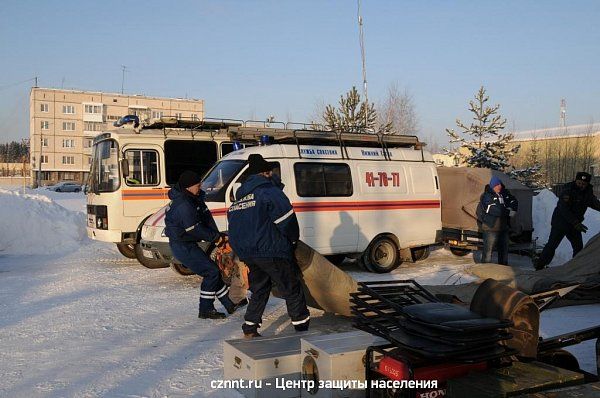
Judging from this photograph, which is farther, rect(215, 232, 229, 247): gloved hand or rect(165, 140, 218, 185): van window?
rect(165, 140, 218, 185): van window

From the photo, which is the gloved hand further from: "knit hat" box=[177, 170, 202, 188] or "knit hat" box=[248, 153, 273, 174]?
"knit hat" box=[248, 153, 273, 174]

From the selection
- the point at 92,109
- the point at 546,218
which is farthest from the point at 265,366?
the point at 92,109

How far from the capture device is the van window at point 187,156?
12.7 m

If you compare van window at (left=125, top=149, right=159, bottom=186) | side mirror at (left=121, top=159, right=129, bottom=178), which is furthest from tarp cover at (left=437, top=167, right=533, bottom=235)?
side mirror at (left=121, top=159, right=129, bottom=178)

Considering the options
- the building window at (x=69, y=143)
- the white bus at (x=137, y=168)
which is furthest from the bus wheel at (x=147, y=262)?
the building window at (x=69, y=143)

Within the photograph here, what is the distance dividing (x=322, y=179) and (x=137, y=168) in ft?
13.6

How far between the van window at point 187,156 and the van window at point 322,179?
299 centimetres

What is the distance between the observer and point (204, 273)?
7.56 m

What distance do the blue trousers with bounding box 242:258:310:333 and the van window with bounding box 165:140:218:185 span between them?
6945 mm

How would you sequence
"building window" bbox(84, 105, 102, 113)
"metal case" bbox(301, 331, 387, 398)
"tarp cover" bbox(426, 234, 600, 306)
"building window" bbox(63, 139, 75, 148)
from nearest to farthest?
"metal case" bbox(301, 331, 387, 398)
"tarp cover" bbox(426, 234, 600, 306)
"building window" bbox(84, 105, 102, 113)
"building window" bbox(63, 139, 75, 148)

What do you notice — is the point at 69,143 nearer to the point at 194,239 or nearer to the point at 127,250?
the point at 127,250

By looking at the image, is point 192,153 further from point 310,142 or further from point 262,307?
point 262,307

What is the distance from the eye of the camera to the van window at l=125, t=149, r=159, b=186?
486 inches

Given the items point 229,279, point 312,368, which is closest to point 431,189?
point 229,279
